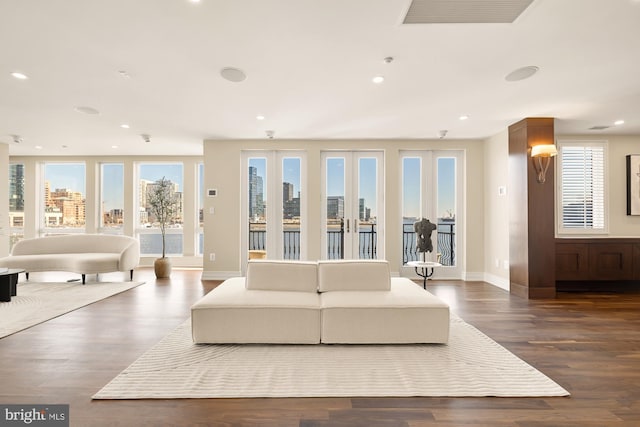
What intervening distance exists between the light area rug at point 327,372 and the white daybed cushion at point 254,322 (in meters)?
0.07

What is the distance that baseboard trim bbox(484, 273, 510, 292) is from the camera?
550 centimetres

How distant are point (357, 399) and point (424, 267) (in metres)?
3.45

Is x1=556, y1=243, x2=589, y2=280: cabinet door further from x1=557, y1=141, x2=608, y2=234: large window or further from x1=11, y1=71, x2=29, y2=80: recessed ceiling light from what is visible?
x1=11, y1=71, x2=29, y2=80: recessed ceiling light

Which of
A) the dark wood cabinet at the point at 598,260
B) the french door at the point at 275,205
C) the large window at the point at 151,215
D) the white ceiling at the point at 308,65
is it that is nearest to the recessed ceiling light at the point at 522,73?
the white ceiling at the point at 308,65

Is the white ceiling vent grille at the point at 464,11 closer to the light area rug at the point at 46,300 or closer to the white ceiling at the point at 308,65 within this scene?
the white ceiling at the point at 308,65

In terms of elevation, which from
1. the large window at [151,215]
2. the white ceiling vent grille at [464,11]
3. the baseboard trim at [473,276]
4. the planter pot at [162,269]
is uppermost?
the white ceiling vent grille at [464,11]

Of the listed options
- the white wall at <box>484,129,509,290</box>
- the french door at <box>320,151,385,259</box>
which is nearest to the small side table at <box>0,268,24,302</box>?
the french door at <box>320,151,385,259</box>

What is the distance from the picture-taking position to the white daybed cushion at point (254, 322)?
2.85m

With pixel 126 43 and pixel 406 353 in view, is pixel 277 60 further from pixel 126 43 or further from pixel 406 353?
pixel 406 353

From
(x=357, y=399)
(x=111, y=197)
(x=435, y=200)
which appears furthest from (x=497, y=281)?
(x=111, y=197)

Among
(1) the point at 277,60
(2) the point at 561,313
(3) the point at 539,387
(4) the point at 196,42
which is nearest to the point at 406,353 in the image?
(3) the point at 539,387

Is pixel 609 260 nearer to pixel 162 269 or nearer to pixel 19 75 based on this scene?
pixel 162 269

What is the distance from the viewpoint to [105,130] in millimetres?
5660

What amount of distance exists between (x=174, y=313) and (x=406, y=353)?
8.62 feet
